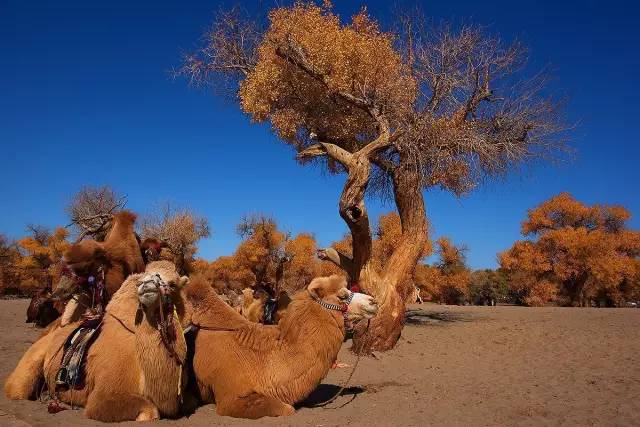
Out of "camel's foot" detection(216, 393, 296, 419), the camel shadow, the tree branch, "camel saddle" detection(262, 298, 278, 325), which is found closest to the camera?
"camel's foot" detection(216, 393, 296, 419)

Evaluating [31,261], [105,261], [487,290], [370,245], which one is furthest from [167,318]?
[487,290]

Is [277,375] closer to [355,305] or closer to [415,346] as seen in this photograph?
[355,305]

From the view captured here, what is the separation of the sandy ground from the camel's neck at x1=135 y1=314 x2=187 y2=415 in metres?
0.27

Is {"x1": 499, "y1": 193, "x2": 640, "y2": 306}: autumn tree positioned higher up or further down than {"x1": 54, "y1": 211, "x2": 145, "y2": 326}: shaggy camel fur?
higher up

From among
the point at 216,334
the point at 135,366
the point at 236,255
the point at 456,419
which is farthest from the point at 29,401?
the point at 236,255

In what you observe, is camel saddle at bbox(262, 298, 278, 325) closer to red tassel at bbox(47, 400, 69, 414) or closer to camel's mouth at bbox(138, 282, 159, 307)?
red tassel at bbox(47, 400, 69, 414)

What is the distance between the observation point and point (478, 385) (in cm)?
802

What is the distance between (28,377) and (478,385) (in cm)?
671

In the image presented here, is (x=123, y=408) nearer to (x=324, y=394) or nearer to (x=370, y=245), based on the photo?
(x=324, y=394)

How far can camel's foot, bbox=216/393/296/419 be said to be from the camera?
5012 millimetres

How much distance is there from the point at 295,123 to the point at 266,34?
3.40 meters

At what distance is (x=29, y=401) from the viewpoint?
5.94m

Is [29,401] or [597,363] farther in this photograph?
[597,363]

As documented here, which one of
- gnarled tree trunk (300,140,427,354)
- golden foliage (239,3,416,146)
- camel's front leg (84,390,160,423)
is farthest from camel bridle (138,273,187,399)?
golden foliage (239,3,416,146)
